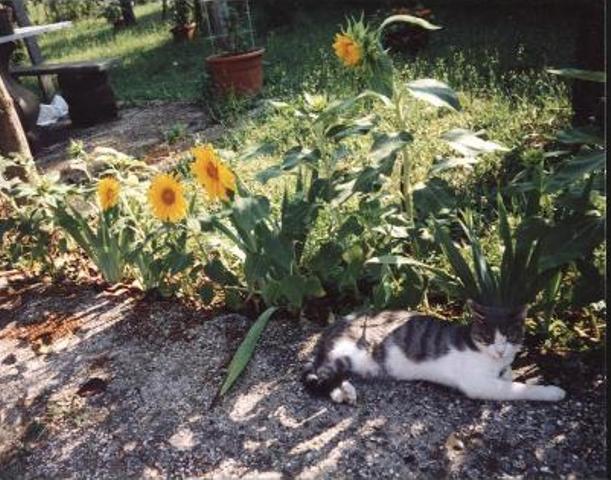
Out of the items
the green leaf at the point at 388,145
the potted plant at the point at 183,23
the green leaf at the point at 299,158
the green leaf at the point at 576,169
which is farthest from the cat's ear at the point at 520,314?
the potted plant at the point at 183,23

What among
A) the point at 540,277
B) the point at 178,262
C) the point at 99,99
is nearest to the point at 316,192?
the point at 178,262

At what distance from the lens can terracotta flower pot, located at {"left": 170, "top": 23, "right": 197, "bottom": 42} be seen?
10.9 metres

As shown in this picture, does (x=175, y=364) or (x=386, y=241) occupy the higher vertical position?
(x=386, y=241)

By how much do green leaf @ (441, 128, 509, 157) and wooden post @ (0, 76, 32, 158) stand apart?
9.00 ft

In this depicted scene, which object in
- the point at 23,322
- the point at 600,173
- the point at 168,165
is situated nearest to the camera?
the point at 600,173

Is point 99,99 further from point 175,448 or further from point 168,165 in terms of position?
point 175,448

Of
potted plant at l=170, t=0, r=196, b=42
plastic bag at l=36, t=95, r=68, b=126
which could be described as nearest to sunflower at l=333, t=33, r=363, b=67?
plastic bag at l=36, t=95, r=68, b=126

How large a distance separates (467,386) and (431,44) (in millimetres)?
5684

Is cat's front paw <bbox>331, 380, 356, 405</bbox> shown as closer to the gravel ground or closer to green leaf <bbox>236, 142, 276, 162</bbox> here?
the gravel ground

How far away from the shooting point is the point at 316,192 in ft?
7.93

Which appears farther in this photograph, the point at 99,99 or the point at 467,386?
the point at 99,99

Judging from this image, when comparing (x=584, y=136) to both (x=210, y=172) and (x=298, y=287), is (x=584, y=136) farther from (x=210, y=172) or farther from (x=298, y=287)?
(x=210, y=172)

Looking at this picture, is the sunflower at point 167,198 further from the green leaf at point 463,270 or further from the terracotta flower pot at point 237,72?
the terracotta flower pot at point 237,72

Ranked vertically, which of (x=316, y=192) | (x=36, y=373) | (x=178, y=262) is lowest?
(x=36, y=373)
